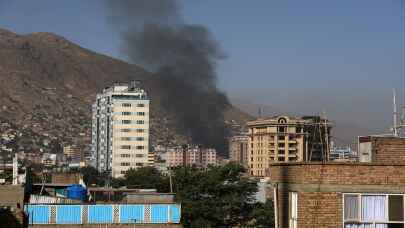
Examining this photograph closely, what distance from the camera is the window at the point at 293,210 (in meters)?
18.2

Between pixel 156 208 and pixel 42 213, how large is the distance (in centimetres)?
545

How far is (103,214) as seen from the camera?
37969mm

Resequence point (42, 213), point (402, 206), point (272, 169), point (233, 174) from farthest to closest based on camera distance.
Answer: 1. point (233, 174)
2. point (42, 213)
3. point (272, 169)
4. point (402, 206)

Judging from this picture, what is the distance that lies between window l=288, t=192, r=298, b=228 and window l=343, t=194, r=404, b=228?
110cm

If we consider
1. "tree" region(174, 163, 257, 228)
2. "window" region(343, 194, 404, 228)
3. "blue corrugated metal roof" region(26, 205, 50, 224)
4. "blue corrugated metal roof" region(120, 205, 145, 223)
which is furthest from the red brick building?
"tree" region(174, 163, 257, 228)

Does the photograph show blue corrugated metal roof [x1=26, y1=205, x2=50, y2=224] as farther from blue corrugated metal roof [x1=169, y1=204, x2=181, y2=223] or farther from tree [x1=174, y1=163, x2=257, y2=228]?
tree [x1=174, y1=163, x2=257, y2=228]

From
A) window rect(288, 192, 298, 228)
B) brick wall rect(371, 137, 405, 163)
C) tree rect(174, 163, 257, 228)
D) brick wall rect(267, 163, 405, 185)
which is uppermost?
brick wall rect(371, 137, 405, 163)

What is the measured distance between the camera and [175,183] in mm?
63062

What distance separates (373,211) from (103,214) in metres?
22.1

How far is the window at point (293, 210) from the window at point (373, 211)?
3.62ft

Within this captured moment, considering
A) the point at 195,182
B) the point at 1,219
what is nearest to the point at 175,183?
the point at 195,182

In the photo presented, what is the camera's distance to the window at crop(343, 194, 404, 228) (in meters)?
17.6

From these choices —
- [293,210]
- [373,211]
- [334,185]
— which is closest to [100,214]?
[293,210]

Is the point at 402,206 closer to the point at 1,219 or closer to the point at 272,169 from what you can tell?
the point at 272,169
